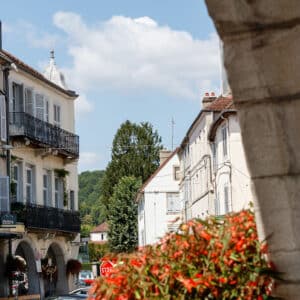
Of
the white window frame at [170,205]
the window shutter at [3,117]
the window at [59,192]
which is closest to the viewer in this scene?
the window shutter at [3,117]

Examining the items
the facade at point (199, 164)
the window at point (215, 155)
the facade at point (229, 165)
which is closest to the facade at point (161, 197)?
the facade at point (199, 164)

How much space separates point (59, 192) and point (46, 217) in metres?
4.73

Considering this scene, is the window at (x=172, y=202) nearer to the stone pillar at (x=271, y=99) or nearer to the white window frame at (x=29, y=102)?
the white window frame at (x=29, y=102)

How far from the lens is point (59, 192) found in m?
51.0

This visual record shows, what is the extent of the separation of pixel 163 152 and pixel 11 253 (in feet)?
154

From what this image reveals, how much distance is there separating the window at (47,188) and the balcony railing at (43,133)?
133 cm

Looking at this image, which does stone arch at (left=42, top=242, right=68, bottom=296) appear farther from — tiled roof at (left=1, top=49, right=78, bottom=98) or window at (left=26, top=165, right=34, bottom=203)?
tiled roof at (left=1, top=49, right=78, bottom=98)

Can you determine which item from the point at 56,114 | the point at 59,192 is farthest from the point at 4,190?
the point at 56,114

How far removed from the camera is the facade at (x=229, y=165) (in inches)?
1719

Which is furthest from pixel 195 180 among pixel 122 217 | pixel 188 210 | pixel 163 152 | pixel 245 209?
pixel 245 209

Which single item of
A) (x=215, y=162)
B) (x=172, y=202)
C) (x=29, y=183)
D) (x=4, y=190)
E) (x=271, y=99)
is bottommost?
(x=271, y=99)

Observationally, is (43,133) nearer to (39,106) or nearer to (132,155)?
(39,106)

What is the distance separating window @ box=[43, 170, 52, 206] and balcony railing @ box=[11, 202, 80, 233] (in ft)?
3.32

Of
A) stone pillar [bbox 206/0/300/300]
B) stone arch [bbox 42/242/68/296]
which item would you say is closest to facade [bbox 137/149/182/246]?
stone arch [bbox 42/242/68/296]
